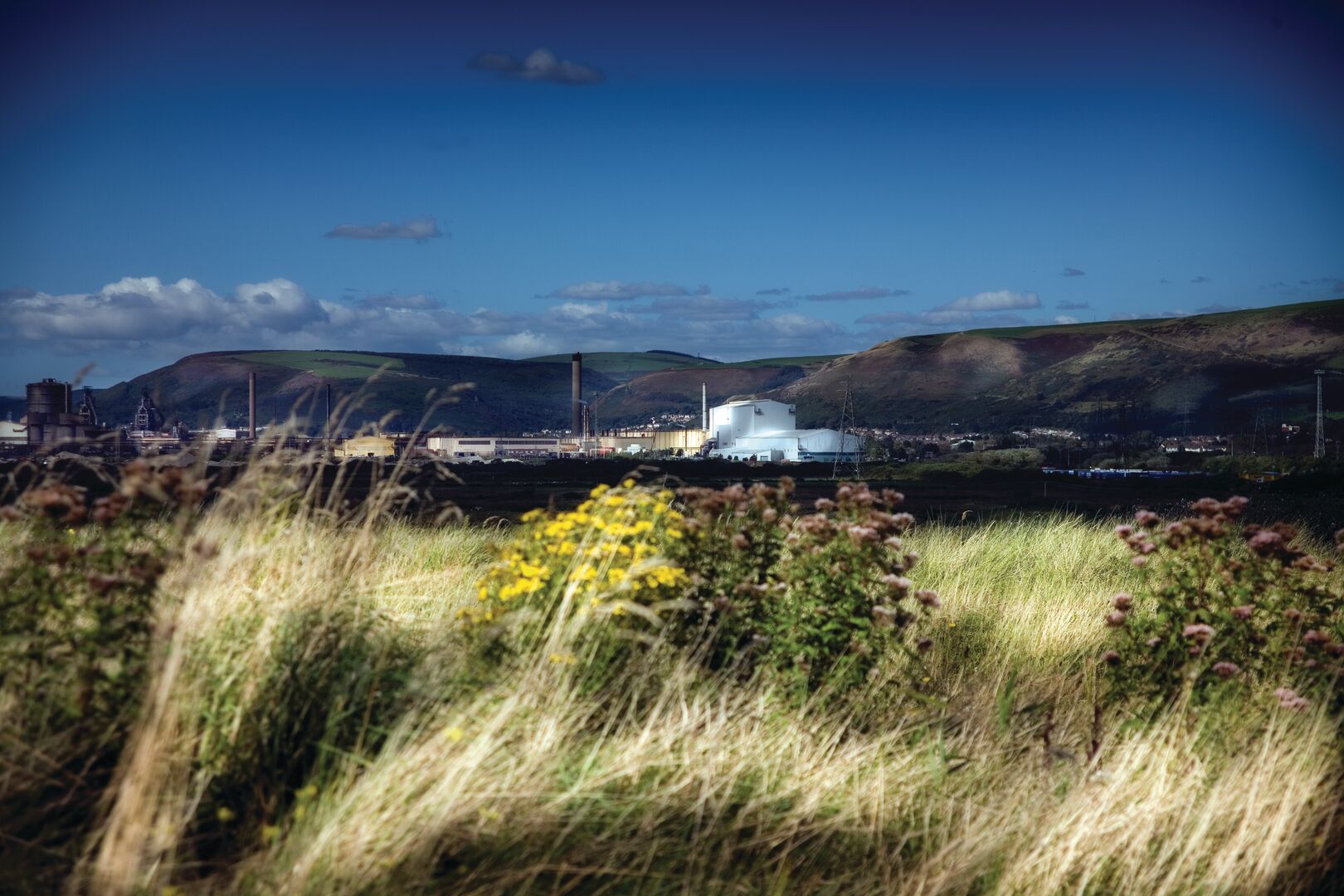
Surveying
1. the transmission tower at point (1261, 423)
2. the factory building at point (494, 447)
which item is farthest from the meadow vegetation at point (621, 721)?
the factory building at point (494, 447)

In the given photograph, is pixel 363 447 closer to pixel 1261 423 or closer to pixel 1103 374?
pixel 1261 423

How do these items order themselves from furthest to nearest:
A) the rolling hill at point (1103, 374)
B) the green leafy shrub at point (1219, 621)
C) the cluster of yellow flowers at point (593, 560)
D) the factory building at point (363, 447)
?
the rolling hill at point (1103, 374) < the green leafy shrub at point (1219, 621) < the factory building at point (363, 447) < the cluster of yellow flowers at point (593, 560)

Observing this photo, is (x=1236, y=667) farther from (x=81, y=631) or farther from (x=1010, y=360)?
(x=1010, y=360)

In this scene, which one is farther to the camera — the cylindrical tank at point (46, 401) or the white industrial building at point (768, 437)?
the white industrial building at point (768, 437)

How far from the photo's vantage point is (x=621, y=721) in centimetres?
514

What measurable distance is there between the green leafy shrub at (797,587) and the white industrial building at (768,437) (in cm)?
6855

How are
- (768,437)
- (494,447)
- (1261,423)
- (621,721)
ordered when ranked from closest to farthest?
1. (621,721)
2. (768,437)
3. (1261,423)
4. (494,447)

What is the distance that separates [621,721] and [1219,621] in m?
3.35

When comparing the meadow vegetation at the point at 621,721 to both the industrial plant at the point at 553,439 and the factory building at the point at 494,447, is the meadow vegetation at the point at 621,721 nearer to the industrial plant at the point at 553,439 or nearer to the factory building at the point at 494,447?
the industrial plant at the point at 553,439

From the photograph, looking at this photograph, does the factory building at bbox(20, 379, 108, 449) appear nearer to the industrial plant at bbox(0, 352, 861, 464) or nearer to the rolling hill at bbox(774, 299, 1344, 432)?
the industrial plant at bbox(0, 352, 861, 464)

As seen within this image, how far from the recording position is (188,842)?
3719 millimetres

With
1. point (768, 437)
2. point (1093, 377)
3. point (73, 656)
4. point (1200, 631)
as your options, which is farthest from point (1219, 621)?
point (1093, 377)

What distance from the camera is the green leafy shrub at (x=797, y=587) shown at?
19.3ft

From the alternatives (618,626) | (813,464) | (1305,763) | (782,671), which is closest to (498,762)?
(618,626)
